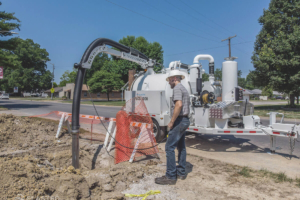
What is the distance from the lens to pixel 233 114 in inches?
250

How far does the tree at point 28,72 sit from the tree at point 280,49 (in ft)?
204

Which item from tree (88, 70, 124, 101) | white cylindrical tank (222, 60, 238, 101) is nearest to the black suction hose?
white cylindrical tank (222, 60, 238, 101)

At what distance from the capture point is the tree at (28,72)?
64.1 metres

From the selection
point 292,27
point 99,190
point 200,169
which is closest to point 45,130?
point 99,190

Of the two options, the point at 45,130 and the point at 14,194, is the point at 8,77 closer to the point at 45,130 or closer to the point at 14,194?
the point at 45,130

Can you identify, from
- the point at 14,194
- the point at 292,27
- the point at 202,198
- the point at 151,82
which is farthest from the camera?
the point at 292,27

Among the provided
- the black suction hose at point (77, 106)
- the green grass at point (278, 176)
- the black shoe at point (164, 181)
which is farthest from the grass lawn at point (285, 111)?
the black suction hose at point (77, 106)

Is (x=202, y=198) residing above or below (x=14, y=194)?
below

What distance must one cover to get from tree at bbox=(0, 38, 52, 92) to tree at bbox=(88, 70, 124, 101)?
33.1 metres

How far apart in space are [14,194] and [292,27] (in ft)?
77.7

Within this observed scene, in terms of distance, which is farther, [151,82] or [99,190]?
[151,82]

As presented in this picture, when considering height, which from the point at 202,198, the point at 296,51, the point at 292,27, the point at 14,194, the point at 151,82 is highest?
the point at 292,27

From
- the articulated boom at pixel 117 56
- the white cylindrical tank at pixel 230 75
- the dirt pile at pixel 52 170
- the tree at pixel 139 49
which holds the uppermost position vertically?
the tree at pixel 139 49

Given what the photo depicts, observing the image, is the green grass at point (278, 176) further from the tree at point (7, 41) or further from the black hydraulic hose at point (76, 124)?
the tree at point (7, 41)
